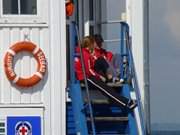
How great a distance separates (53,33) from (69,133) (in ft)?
5.07

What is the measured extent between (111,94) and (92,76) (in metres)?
0.42

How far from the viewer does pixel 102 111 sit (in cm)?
1455

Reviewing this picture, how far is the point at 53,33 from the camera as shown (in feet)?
47.2

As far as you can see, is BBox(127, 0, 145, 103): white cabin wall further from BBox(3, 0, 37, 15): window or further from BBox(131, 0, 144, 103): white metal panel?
BBox(3, 0, 37, 15): window

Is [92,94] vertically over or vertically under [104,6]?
under

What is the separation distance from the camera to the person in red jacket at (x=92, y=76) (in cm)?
1422

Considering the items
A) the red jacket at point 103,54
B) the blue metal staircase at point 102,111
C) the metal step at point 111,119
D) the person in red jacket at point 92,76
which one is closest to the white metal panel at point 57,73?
the blue metal staircase at point 102,111

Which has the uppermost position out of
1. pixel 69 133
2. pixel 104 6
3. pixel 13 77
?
pixel 104 6

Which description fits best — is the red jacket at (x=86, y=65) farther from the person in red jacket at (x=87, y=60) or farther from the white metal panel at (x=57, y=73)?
the white metal panel at (x=57, y=73)

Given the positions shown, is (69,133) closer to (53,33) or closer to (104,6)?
(53,33)

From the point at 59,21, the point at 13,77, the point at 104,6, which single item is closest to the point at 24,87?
the point at 13,77

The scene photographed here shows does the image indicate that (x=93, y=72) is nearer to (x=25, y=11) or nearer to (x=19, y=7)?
(x=25, y=11)

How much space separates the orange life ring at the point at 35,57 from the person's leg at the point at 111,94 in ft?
2.53

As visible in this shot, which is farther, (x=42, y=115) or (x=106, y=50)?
(x=106, y=50)
